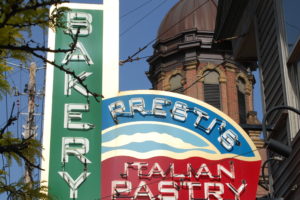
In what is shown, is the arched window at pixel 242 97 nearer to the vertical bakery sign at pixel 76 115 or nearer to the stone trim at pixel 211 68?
the stone trim at pixel 211 68

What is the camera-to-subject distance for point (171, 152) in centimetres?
1504

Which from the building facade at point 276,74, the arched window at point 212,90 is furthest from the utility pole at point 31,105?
the arched window at point 212,90

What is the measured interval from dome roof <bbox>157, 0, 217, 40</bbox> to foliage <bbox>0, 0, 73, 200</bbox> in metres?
40.9

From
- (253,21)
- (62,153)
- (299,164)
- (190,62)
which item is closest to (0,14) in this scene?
(299,164)

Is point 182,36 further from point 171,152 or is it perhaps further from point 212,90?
point 171,152

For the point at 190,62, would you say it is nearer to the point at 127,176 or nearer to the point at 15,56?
the point at 127,176

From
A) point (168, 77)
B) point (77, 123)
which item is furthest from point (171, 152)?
point (168, 77)

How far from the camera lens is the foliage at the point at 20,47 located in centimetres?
629

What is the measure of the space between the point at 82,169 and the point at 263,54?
451 cm

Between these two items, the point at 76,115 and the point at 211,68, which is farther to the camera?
the point at 211,68

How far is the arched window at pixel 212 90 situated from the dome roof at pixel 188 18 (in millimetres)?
3381

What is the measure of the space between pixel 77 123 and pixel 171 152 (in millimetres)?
2175

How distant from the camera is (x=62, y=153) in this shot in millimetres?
14445

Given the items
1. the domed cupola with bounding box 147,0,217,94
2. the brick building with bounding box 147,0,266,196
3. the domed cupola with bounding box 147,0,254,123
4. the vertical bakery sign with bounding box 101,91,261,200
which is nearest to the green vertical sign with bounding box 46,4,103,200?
the vertical bakery sign with bounding box 101,91,261,200
